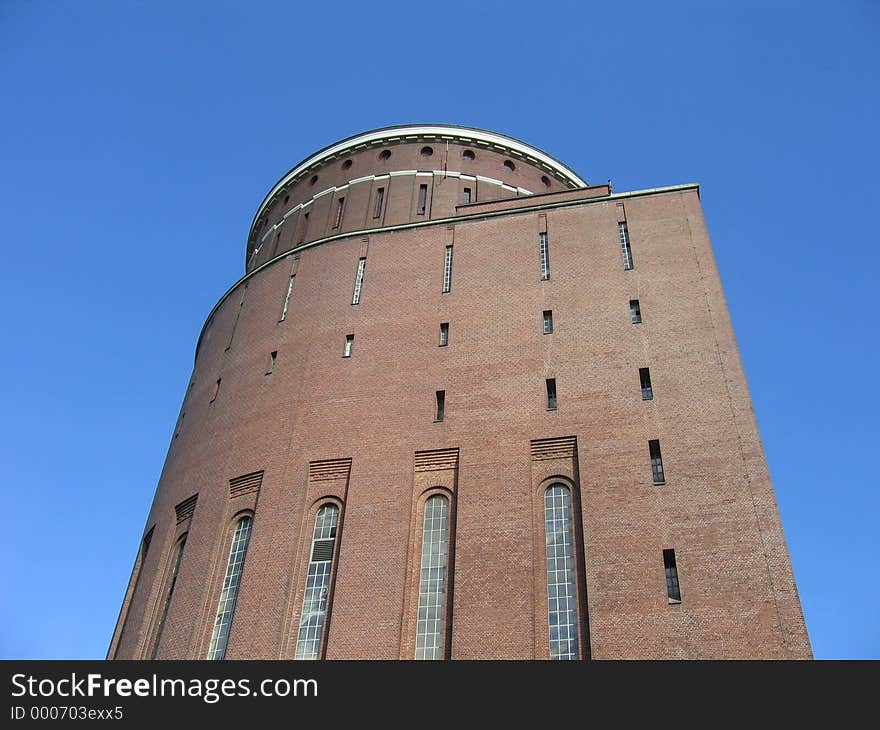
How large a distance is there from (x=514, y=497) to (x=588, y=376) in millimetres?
3838

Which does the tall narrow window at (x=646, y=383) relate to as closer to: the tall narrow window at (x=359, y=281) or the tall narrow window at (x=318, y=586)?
the tall narrow window at (x=318, y=586)

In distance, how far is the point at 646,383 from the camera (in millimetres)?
21812

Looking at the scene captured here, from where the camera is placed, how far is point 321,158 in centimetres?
3553

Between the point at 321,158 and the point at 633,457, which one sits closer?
the point at 633,457

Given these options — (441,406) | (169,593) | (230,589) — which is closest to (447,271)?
(441,406)

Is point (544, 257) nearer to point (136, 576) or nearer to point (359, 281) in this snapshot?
point (359, 281)

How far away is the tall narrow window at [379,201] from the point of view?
32197 millimetres

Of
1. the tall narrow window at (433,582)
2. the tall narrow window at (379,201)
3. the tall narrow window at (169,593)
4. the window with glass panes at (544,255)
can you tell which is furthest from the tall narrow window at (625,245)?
the tall narrow window at (169,593)

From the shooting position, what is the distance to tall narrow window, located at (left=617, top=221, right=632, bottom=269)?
24.6m

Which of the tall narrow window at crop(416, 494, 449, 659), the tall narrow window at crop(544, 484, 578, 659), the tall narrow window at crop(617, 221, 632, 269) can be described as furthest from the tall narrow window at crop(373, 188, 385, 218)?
the tall narrow window at crop(544, 484, 578, 659)

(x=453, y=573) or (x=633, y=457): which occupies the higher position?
(x=633, y=457)

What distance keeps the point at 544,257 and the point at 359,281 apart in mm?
5753

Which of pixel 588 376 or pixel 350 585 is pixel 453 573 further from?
pixel 588 376
